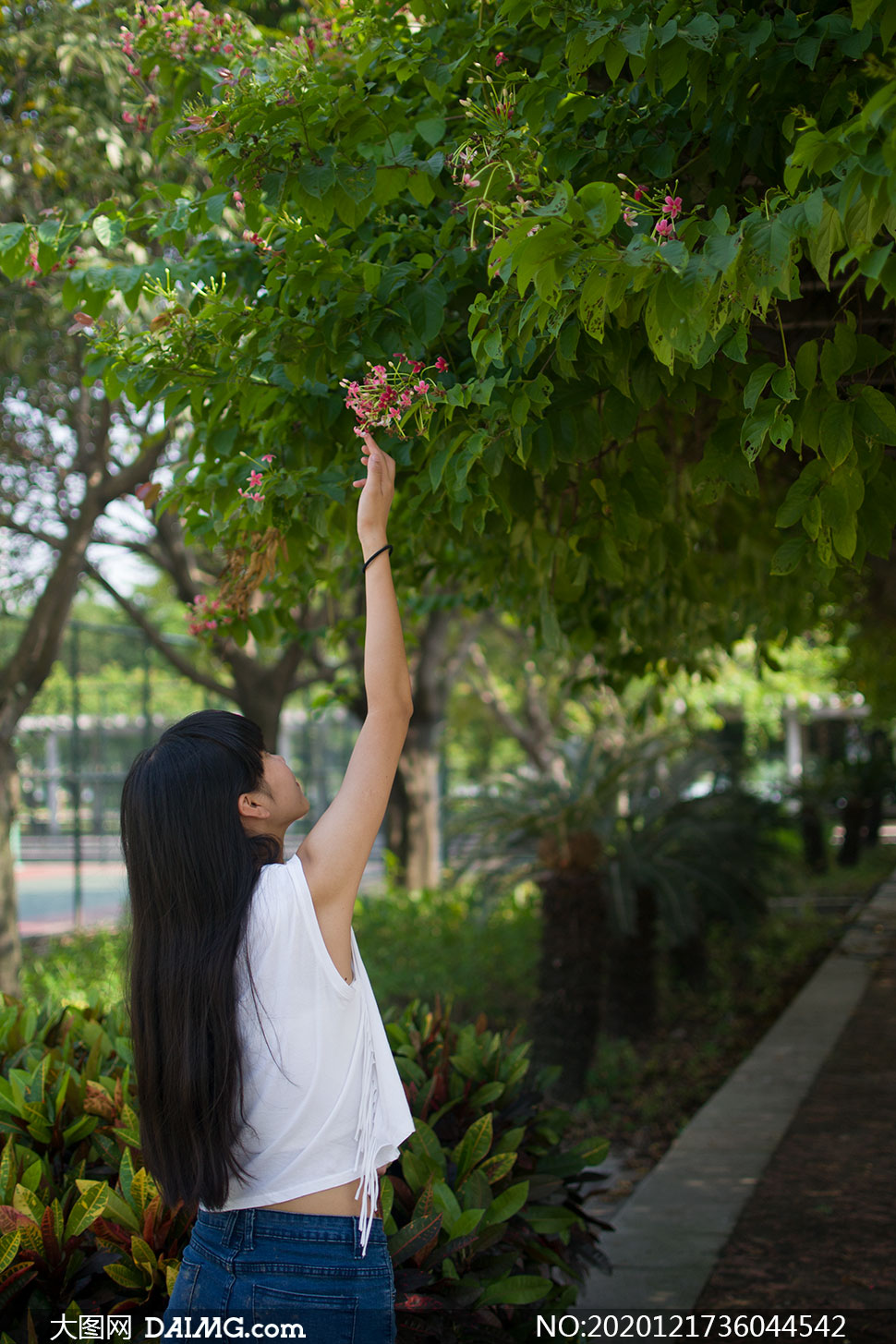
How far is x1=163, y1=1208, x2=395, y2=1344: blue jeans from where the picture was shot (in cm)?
189

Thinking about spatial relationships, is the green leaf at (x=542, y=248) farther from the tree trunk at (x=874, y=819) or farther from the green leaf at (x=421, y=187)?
the tree trunk at (x=874, y=819)

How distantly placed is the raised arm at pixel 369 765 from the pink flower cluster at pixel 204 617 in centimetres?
157

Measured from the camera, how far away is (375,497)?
2307mm

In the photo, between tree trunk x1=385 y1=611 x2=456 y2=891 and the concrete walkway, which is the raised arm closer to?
the concrete walkway

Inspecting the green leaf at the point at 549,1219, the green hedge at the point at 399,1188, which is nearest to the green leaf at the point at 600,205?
the green hedge at the point at 399,1188

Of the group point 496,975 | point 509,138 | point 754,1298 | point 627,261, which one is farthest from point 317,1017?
point 496,975

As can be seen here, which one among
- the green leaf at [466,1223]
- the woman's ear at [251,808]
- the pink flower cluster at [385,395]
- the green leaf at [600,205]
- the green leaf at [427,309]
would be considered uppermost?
the green leaf at [427,309]

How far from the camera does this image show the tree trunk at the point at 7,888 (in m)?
7.25

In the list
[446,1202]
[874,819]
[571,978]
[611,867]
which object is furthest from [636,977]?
[874,819]

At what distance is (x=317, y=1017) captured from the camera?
193 centimetres

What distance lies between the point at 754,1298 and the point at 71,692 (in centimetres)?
1045

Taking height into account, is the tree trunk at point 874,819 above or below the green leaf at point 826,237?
below

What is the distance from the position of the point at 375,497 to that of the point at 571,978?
5761 millimetres

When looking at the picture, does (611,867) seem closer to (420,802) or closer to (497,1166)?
(420,802)
